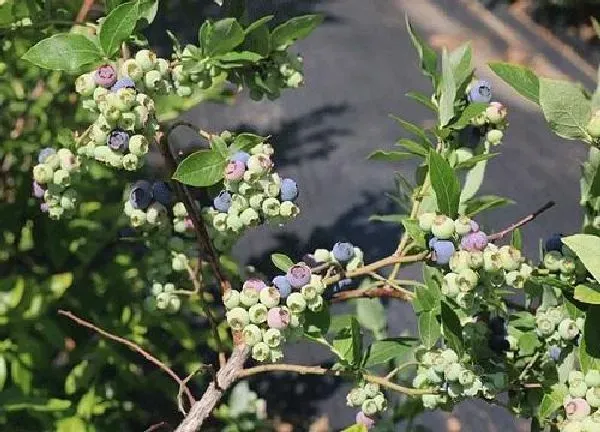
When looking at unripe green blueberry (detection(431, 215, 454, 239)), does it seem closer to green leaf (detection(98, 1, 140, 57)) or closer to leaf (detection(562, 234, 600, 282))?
leaf (detection(562, 234, 600, 282))

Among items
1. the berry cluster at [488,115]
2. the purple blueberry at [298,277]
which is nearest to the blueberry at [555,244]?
the berry cluster at [488,115]

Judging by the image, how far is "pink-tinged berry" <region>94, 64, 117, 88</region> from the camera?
65 centimetres

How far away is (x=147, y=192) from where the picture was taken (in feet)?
2.61

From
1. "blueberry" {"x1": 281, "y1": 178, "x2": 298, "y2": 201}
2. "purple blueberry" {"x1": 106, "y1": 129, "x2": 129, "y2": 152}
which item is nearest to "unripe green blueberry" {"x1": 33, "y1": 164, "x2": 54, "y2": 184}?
"purple blueberry" {"x1": 106, "y1": 129, "x2": 129, "y2": 152}

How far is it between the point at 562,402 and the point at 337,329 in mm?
222

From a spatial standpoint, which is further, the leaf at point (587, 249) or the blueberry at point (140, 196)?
the blueberry at point (140, 196)

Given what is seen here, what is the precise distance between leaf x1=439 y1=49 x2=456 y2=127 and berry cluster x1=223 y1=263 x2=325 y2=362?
19 cm

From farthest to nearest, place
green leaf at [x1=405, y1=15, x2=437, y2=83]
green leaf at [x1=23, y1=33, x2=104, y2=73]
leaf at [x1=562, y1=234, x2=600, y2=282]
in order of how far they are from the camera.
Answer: green leaf at [x1=405, y1=15, x2=437, y2=83] < green leaf at [x1=23, y1=33, x2=104, y2=73] < leaf at [x1=562, y1=234, x2=600, y2=282]

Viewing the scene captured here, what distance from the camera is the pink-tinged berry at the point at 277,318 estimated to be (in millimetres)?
647

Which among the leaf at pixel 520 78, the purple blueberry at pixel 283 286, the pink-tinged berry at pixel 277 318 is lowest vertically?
the pink-tinged berry at pixel 277 318

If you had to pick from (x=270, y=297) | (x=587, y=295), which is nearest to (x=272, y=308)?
(x=270, y=297)

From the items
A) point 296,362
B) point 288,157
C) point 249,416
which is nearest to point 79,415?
point 249,416

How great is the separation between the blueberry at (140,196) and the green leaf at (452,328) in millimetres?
288

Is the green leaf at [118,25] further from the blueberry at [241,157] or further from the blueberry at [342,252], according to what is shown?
the blueberry at [342,252]
